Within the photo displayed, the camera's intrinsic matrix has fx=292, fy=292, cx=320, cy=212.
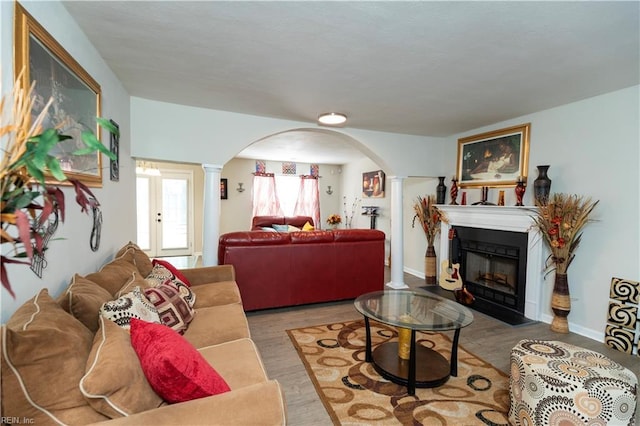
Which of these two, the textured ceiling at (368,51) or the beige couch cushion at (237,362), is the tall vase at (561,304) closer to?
the textured ceiling at (368,51)

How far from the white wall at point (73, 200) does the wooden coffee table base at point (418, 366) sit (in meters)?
2.11

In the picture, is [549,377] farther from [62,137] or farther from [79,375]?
[62,137]

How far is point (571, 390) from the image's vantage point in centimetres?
147

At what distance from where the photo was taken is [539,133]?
3387 mm

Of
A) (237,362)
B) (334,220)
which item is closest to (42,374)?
(237,362)

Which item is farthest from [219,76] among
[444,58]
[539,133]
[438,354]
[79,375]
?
[539,133]

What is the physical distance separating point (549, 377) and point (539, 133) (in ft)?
9.52

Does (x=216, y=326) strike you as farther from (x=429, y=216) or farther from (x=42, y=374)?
(x=429, y=216)

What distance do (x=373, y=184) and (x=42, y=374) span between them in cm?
607

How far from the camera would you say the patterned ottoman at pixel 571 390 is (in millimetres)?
1452

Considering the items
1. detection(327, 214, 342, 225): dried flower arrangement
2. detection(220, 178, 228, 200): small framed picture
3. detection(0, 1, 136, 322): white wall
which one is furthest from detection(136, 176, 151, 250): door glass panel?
detection(327, 214, 342, 225): dried flower arrangement

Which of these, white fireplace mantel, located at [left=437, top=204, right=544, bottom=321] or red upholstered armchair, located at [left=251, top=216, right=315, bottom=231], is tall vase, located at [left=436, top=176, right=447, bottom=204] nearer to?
white fireplace mantel, located at [left=437, top=204, right=544, bottom=321]

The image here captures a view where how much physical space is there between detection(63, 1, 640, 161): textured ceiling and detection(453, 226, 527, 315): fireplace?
162cm

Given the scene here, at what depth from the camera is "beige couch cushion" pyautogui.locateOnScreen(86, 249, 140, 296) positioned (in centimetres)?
175
